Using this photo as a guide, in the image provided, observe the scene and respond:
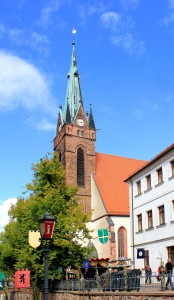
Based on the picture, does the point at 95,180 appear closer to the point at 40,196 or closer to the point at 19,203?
the point at 19,203

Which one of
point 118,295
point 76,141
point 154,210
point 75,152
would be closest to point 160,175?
point 154,210

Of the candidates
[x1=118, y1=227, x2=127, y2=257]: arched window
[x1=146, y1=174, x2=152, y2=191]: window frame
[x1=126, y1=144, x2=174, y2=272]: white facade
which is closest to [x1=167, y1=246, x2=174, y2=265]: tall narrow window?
[x1=126, y1=144, x2=174, y2=272]: white facade

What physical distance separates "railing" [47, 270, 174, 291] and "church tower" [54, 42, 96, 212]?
2746 cm

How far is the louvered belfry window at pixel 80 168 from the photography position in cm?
5241

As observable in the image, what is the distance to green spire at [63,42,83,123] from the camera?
55.5 m

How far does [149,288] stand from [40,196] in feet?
55.1

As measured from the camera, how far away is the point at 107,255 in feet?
153

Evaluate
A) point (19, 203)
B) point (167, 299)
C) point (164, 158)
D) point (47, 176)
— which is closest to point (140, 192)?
point (164, 158)

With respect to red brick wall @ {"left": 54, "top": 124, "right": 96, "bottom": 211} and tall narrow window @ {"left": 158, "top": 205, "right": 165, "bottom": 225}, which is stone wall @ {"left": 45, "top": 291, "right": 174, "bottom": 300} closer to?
tall narrow window @ {"left": 158, "top": 205, "right": 165, "bottom": 225}

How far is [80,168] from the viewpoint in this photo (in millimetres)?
53031

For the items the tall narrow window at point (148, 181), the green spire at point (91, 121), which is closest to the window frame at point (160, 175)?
the tall narrow window at point (148, 181)

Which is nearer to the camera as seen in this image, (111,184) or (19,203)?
(19,203)

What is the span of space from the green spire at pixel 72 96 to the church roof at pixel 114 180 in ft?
24.2

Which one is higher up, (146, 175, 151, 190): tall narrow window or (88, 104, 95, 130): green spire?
(88, 104, 95, 130): green spire
